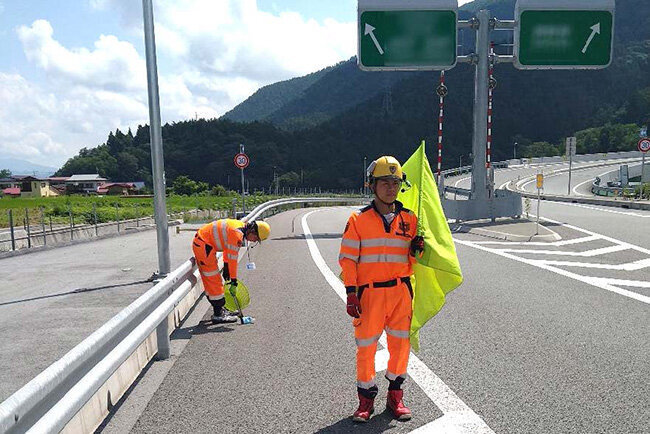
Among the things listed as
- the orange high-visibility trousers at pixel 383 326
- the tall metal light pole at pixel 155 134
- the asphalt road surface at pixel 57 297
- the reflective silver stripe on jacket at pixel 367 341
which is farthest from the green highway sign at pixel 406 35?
the reflective silver stripe on jacket at pixel 367 341

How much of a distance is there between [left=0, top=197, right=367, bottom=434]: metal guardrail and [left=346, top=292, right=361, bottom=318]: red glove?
1.61 meters

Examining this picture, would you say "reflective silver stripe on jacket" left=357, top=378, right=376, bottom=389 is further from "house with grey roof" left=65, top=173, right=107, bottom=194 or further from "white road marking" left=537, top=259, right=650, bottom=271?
"house with grey roof" left=65, top=173, right=107, bottom=194

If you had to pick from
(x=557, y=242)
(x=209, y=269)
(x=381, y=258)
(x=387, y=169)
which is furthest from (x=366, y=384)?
(x=557, y=242)

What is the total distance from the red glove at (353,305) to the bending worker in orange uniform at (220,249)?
2574 millimetres

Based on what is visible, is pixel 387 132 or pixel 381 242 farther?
pixel 387 132

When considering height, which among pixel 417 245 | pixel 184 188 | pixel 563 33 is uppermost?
pixel 563 33

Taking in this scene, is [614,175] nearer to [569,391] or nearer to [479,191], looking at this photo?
[479,191]

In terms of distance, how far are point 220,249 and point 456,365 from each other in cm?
305

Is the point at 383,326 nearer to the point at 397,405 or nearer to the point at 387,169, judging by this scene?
the point at 397,405

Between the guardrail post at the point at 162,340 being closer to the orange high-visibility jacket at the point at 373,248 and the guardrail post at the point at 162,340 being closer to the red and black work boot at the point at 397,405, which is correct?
the orange high-visibility jacket at the point at 373,248

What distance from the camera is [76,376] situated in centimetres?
282

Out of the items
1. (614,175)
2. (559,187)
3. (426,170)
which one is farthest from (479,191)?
(614,175)

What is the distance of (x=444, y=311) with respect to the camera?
6.04 meters

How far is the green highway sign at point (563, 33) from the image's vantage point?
46.1 ft
